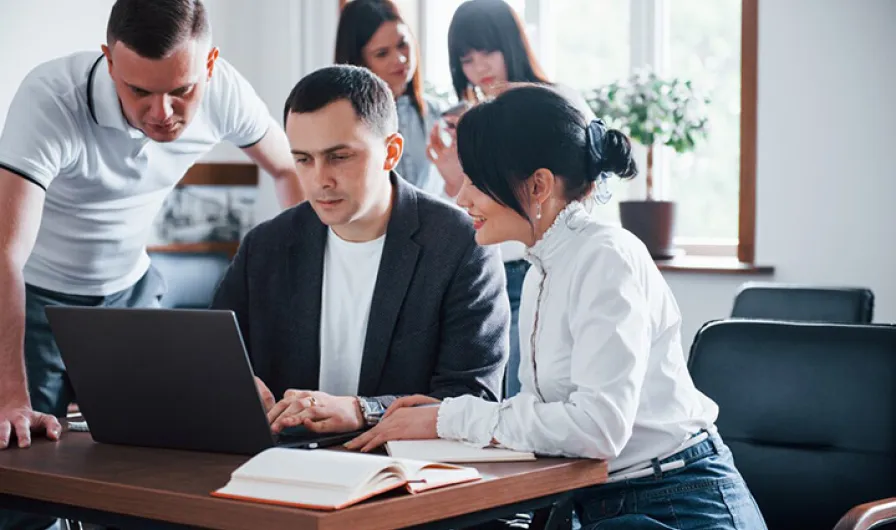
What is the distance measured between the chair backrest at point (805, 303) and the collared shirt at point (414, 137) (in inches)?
36.1

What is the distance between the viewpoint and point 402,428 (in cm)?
152

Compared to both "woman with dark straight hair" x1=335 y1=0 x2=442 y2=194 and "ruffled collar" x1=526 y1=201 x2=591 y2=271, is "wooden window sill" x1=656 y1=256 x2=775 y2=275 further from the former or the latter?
"ruffled collar" x1=526 y1=201 x2=591 y2=271

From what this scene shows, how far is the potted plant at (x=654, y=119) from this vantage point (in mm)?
3973

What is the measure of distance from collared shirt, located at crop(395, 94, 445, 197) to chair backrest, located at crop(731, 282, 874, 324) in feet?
3.01

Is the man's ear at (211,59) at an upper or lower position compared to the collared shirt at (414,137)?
upper

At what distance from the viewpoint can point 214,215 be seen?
16.7 feet

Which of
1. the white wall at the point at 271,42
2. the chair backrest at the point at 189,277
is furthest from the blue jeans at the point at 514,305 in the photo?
the white wall at the point at 271,42

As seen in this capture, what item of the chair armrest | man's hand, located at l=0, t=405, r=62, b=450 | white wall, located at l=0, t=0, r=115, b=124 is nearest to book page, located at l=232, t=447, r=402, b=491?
man's hand, located at l=0, t=405, r=62, b=450

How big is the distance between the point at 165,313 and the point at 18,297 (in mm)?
566

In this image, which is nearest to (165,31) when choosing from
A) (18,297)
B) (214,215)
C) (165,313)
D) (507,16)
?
(18,297)

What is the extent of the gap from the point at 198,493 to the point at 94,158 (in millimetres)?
1157

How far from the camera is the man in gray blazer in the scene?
1.89 meters

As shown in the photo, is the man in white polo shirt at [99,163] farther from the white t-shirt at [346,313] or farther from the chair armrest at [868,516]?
the chair armrest at [868,516]

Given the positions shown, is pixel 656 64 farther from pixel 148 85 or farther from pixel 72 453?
pixel 72 453
